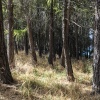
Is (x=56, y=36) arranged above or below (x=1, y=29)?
below

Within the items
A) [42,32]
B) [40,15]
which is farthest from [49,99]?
[42,32]

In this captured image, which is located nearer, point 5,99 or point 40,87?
point 5,99

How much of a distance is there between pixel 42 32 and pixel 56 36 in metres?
1.85

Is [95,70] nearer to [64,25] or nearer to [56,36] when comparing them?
[64,25]

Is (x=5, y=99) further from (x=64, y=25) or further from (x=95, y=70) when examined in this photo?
(x=64, y=25)

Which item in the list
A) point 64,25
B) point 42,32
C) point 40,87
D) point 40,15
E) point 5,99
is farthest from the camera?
point 42,32

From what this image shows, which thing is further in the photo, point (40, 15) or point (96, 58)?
point (40, 15)

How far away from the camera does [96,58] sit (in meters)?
7.05

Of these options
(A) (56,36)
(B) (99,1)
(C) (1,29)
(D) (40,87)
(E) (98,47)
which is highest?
(B) (99,1)

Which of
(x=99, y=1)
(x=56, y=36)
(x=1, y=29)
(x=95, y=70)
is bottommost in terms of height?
(x=56, y=36)

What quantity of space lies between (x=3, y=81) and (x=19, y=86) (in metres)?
0.46

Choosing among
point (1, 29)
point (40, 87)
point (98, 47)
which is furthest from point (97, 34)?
point (1, 29)

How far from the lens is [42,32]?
26.1 m

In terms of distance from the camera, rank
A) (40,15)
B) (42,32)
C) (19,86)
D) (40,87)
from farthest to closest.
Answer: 1. (42,32)
2. (40,15)
3. (40,87)
4. (19,86)
